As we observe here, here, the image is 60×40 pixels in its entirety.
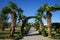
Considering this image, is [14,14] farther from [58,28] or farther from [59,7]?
[58,28]

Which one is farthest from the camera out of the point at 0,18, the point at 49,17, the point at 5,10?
the point at 0,18

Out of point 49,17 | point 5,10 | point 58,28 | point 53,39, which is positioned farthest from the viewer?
point 58,28

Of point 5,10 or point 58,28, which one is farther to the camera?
point 58,28

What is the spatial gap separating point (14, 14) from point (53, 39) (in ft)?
29.2

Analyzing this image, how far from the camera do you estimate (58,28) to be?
4341cm

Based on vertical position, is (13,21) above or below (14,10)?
below

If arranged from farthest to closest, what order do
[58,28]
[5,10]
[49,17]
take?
1. [58,28]
2. [49,17]
3. [5,10]

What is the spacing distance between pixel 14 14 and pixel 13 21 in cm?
136

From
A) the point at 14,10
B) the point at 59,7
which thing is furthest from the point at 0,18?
the point at 59,7

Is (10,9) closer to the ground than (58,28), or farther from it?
farther from it

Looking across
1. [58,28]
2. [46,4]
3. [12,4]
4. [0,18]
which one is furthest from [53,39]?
[0,18]

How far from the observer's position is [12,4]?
1149 inches

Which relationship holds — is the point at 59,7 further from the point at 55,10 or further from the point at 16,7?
the point at 16,7

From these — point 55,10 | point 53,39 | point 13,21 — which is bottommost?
point 53,39
